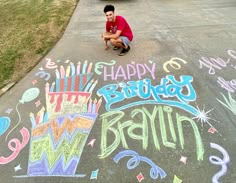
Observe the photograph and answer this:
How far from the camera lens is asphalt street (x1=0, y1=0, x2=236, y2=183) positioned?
370 cm

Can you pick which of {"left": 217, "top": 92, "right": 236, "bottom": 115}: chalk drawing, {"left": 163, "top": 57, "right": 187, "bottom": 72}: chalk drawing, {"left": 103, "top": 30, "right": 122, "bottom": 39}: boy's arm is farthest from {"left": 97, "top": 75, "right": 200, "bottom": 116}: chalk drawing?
{"left": 103, "top": 30, "right": 122, "bottom": 39}: boy's arm

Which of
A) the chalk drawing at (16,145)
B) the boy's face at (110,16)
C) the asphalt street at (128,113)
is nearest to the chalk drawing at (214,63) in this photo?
the asphalt street at (128,113)

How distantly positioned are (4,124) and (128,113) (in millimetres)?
1953

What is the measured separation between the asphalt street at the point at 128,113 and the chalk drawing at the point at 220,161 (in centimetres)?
1

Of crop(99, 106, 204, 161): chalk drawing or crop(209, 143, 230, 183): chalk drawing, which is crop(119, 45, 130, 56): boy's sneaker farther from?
crop(209, 143, 230, 183): chalk drawing

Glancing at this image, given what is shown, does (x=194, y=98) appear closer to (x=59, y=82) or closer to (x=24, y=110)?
(x=59, y=82)

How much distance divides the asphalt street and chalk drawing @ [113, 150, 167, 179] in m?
0.01

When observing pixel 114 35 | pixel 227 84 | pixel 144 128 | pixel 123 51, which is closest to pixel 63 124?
pixel 144 128

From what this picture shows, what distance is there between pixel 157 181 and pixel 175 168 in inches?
12.1

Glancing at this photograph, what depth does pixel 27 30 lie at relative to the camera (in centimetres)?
814


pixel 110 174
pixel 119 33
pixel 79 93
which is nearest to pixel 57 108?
pixel 79 93

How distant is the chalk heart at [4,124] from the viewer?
4521 mm

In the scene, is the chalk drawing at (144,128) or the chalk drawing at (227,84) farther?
the chalk drawing at (227,84)

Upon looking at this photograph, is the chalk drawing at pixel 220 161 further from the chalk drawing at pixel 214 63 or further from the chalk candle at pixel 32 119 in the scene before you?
the chalk candle at pixel 32 119
